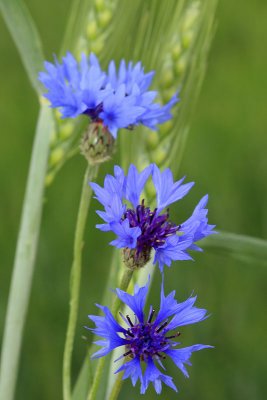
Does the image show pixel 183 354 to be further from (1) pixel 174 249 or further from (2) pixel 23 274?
(2) pixel 23 274

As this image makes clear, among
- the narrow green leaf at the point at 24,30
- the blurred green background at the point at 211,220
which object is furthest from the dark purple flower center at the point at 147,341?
the blurred green background at the point at 211,220

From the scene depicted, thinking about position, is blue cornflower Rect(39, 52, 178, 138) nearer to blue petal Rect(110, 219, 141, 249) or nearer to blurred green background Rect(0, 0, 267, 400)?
blue petal Rect(110, 219, 141, 249)

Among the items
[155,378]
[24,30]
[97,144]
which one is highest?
[24,30]

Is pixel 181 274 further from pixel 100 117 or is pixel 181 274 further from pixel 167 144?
pixel 100 117

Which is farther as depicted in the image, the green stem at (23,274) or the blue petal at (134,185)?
the green stem at (23,274)

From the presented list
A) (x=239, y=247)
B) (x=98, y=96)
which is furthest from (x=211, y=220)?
(x=98, y=96)

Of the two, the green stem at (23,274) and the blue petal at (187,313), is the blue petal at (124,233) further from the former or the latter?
the green stem at (23,274)

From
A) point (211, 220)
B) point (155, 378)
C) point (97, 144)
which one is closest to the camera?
point (155, 378)
